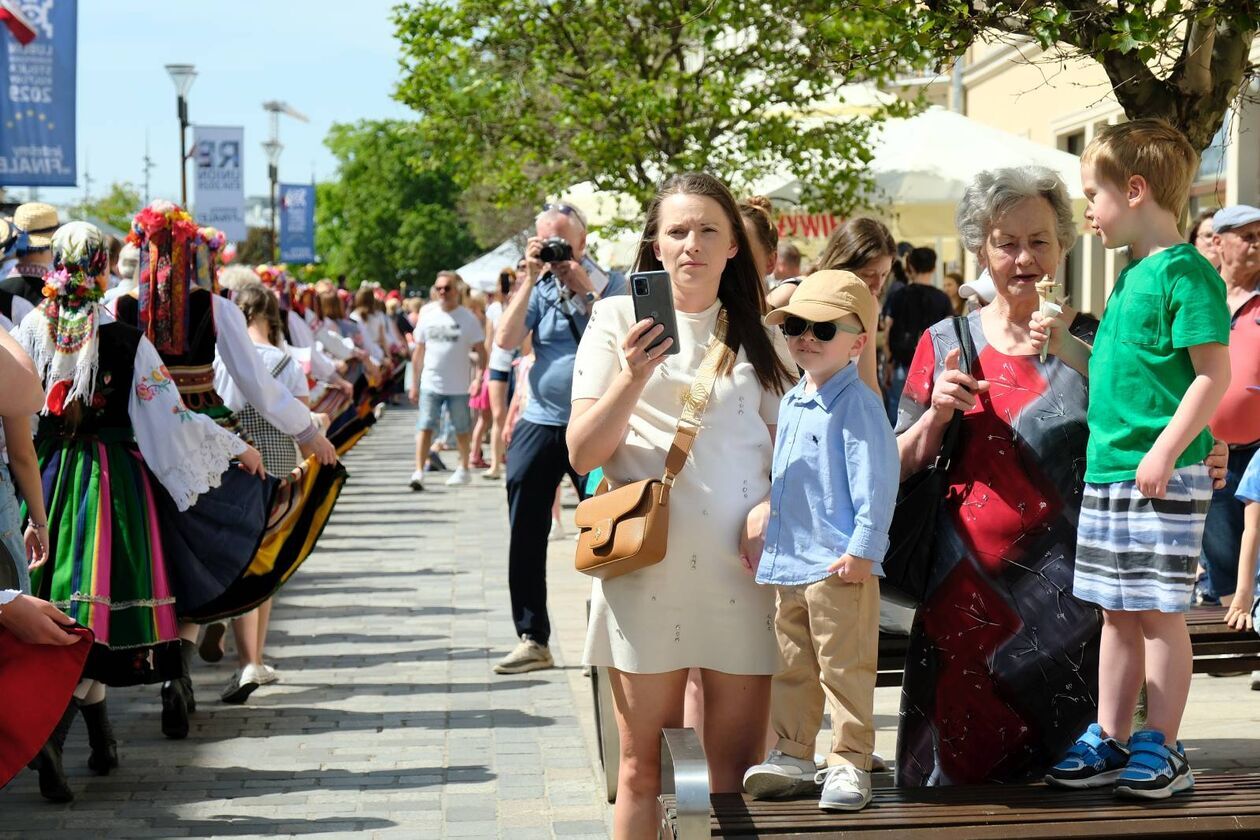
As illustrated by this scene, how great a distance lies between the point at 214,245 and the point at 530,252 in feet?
4.44

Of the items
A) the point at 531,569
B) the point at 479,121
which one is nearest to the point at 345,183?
the point at 479,121

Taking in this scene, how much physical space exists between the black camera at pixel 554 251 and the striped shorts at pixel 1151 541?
3710 millimetres

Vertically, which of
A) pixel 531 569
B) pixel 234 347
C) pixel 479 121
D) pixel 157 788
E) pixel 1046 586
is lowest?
pixel 157 788

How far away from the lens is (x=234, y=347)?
23.6 feet

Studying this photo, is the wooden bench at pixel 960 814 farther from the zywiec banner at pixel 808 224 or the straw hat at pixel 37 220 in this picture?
the zywiec banner at pixel 808 224

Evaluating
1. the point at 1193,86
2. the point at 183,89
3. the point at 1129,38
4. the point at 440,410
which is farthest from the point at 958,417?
the point at 183,89

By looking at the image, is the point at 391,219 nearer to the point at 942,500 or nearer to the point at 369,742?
the point at 369,742

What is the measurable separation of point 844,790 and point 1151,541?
2.78 feet

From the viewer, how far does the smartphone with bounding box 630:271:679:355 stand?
3746 millimetres

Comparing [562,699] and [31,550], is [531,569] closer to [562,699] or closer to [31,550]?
[562,699]

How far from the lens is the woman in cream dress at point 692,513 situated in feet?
12.9

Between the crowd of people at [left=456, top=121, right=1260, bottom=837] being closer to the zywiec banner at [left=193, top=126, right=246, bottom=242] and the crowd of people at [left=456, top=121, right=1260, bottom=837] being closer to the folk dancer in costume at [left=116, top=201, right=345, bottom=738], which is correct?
the folk dancer in costume at [left=116, top=201, right=345, bottom=738]

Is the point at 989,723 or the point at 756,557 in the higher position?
the point at 756,557

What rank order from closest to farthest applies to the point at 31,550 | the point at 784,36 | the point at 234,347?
1. the point at 31,550
2. the point at 234,347
3. the point at 784,36
